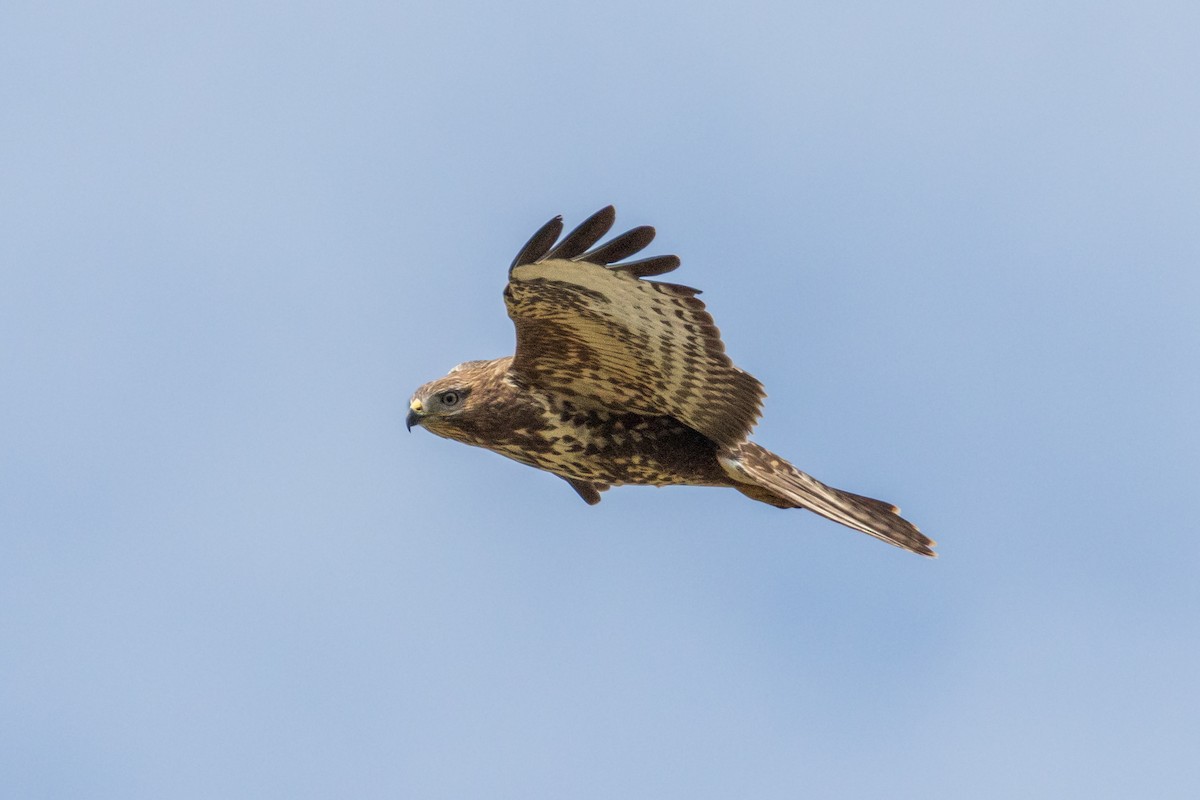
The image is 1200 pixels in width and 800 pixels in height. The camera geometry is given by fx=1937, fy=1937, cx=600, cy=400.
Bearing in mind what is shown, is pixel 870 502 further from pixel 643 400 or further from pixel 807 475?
pixel 643 400

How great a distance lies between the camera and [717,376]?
37.3ft

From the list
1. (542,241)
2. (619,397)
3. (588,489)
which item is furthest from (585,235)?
(588,489)

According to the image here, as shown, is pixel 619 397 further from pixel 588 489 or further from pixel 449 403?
pixel 588 489

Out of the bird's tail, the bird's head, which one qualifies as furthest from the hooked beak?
the bird's tail

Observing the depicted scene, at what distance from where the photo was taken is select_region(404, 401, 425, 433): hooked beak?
11.9 metres

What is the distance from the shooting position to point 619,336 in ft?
37.2

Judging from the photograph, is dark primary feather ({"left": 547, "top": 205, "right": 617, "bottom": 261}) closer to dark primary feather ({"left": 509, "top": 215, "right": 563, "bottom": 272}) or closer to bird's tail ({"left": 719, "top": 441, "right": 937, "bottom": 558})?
dark primary feather ({"left": 509, "top": 215, "right": 563, "bottom": 272})

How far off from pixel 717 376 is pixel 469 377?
164 centimetres

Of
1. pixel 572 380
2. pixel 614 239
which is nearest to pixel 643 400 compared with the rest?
pixel 572 380

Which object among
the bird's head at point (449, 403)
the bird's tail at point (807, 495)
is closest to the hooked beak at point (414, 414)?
the bird's head at point (449, 403)

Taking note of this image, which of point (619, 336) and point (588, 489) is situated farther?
point (588, 489)

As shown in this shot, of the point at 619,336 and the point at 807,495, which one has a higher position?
the point at 619,336

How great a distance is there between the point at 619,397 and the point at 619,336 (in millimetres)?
633

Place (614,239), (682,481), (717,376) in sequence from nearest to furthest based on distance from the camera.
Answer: (614,239)
(717,376)
(682,481)
